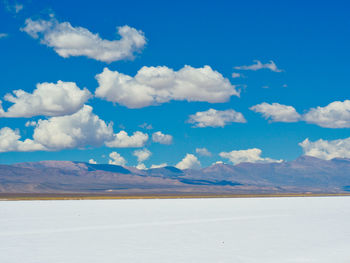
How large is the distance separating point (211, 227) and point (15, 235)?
14.1 meters

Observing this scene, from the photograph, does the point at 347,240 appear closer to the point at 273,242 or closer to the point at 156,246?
the point at 273,242

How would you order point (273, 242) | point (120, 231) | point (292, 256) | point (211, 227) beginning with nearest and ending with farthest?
point (292, 256) → point (273, 242) → point (120, 231) → point (211, 227)

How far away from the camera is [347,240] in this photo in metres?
27.5

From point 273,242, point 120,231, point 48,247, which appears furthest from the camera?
point 120,231

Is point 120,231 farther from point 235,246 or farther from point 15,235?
point 235,246

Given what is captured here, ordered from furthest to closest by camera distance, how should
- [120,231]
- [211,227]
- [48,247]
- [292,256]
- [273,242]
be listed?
[211,227]
[120,231]
[273,242]
[48,247]
[292,256]

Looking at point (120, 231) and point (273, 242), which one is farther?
point (120, 231)

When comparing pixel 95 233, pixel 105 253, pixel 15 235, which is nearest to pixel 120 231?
pixel 95 233

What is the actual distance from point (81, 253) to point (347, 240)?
614 inches

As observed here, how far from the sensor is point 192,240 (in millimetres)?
27109

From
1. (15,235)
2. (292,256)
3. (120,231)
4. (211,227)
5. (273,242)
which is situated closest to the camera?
(292,256)

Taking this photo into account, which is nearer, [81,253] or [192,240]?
[81,253]

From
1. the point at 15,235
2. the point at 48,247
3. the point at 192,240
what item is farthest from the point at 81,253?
the point at 15,235

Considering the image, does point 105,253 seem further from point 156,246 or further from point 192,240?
point 192,240
